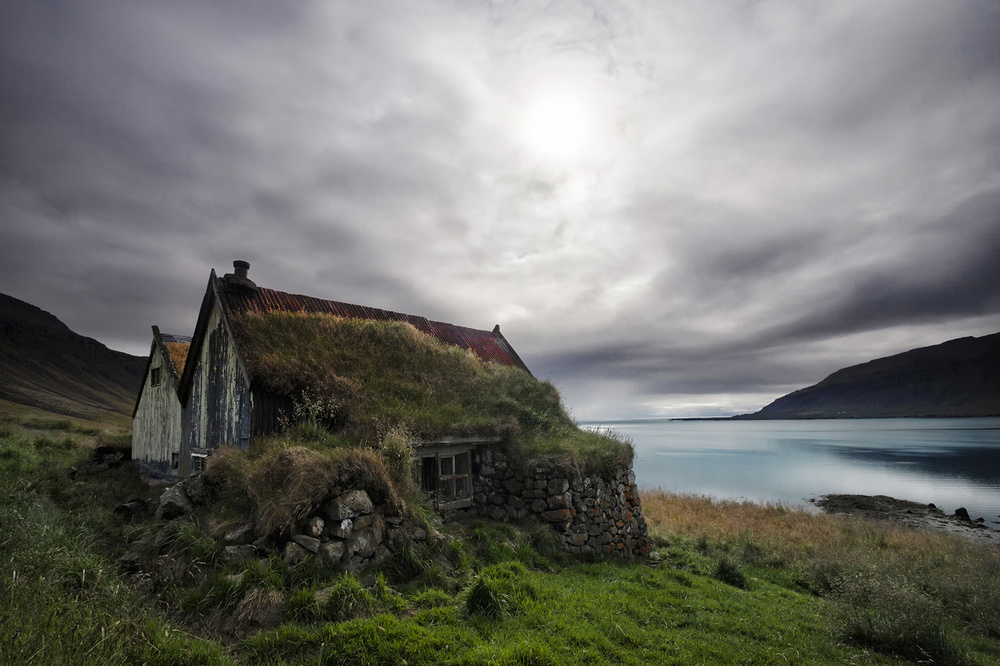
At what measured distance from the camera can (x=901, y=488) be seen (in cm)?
4078

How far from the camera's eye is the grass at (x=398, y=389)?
41.2ft

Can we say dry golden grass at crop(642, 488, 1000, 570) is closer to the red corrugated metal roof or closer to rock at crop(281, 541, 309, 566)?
the red corrugated metal roof

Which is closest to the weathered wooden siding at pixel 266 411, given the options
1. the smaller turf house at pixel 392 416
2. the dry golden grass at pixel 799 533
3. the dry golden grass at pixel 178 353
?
the smaller turf house at pixel 392 416

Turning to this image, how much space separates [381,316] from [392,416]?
8.84 m

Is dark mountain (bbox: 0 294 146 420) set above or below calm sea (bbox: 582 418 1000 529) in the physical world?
above

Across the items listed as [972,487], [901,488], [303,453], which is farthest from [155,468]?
[972,487]

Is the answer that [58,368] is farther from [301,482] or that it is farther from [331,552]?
[331,552]

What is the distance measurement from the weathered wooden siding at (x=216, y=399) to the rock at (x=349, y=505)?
5.92 meters

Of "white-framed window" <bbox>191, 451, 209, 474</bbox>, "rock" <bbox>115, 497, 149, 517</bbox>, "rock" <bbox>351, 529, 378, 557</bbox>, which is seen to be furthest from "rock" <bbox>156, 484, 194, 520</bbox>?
"white-framed window" <bbox>191, 451, 209, 474</bbox>

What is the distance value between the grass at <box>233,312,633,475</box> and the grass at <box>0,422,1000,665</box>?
103 inches

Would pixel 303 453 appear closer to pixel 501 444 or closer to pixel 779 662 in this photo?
pixel 501 444

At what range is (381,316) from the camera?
66.3 ft

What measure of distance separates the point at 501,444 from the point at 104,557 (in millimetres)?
9221

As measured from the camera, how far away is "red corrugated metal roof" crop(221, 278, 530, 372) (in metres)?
15.8
